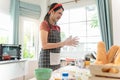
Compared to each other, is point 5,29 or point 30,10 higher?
point 30,10

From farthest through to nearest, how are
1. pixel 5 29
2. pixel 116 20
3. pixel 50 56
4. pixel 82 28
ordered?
1. pixel 82 28
2. pixel 5 29
3. pixel 116 20
4. pixel 50 56

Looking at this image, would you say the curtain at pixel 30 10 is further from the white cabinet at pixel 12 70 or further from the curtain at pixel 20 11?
the white cabinet at pixel 12 70

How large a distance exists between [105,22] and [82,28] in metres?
0.67

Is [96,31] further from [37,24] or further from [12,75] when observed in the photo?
[12,75]

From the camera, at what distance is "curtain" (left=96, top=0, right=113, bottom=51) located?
7.95 feet

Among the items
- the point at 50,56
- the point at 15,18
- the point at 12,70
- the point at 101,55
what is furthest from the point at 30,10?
the point at 101,55

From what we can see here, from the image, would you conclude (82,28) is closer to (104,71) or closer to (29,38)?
(29,38)

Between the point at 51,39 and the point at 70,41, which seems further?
the point at 51,39

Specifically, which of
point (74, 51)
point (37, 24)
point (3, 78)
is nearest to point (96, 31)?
point (74, 51)

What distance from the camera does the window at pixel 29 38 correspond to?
10.7ft

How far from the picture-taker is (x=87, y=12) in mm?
3029

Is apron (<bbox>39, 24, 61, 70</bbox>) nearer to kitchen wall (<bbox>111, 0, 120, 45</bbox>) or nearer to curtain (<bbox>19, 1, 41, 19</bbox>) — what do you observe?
kitchen wall (<bbox>111, 0, 120, 45</bbox>)

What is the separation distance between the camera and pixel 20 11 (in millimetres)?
3100

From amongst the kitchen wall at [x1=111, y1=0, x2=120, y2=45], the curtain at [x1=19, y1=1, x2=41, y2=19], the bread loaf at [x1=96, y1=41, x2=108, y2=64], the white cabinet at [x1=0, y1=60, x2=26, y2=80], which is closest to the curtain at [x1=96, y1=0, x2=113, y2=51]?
the kitchen wall at [x1=111, y1=0, x2=120, y2=45]
